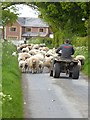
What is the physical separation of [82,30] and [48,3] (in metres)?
3.70

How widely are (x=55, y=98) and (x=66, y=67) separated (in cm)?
669

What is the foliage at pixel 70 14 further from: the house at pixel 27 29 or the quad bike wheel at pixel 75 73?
the house at pixel 27 29

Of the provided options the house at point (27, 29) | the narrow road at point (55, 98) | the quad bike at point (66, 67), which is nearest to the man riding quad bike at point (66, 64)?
the quad bike at point (66, 67)

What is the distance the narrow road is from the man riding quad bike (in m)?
0.51

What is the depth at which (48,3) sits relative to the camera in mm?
36531

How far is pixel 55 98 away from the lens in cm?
1408

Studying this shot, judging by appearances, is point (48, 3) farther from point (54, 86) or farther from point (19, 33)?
point (19, 33)

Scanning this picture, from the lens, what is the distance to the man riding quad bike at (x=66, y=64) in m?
20.4

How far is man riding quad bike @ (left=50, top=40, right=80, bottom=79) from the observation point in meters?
20.4

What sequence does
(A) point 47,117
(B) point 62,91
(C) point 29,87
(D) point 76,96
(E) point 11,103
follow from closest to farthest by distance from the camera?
(A) point 47,117
(E) point 11,103
(D) point 76,96
(B) point 62,91
(C) point 29,87

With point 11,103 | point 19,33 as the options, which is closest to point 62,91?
point 11,103

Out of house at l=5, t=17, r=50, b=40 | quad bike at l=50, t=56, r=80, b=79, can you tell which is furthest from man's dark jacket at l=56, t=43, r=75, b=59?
house at l=5, t=17, r=50, b=40

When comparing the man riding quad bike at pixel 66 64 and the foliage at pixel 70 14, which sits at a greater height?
the foliage at pixel 70 14

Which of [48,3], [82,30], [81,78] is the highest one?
[48,3]
